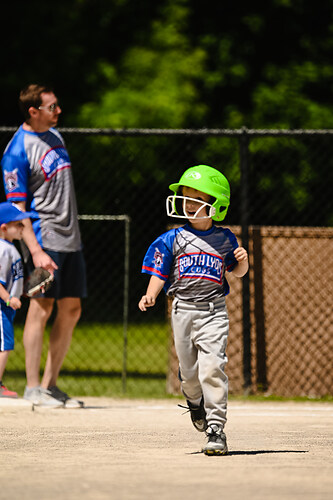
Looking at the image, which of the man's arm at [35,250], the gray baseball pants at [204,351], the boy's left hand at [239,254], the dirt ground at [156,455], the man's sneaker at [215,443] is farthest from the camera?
the man's arm at [35,250]

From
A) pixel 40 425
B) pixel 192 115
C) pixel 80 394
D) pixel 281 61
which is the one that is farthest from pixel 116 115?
pixel 40 425

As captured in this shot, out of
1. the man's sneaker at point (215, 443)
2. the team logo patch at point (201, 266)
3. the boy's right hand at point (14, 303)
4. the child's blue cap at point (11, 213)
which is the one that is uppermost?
the child's blue cap at point (11, 213)

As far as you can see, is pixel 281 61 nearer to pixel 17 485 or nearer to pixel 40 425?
pixel 40 425

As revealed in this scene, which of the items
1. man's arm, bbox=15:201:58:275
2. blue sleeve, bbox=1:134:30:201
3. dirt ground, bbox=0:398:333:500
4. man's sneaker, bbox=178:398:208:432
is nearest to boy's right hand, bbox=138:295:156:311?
man's sneaker, bbox=178:398:208:432

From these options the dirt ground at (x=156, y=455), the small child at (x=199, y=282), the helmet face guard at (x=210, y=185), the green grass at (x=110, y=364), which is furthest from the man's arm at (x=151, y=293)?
the green grass at (x=110, y=364)

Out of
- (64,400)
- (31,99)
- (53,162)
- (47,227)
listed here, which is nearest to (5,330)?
(64,400)

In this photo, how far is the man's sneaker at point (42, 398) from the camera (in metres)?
6.66

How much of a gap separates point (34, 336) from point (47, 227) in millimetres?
763

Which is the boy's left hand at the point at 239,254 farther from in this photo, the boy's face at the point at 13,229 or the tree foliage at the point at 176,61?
the tree foliage at the point at 176,61

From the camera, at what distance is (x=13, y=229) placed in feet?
22.0

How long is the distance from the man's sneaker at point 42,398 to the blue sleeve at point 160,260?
71.3 inches

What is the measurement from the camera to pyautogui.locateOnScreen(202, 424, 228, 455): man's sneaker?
15.9 feet

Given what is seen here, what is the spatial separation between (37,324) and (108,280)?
7.14m

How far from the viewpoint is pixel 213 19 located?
20172 millimetres
